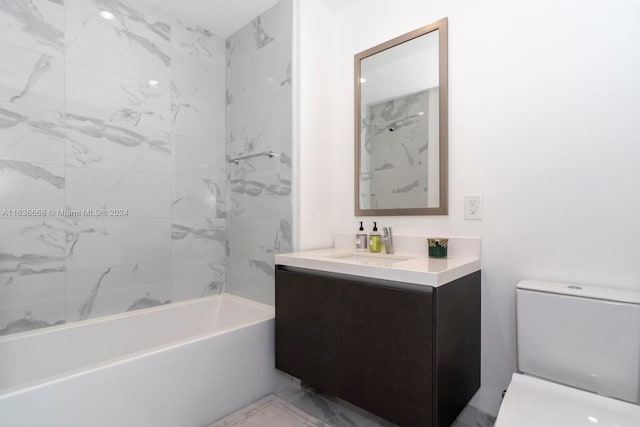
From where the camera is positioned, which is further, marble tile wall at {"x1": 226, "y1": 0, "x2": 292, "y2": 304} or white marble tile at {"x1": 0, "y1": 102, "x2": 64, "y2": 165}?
marble tile wall at {"x1": 226, "y1": 0, "x2": 292, "y2": 304}

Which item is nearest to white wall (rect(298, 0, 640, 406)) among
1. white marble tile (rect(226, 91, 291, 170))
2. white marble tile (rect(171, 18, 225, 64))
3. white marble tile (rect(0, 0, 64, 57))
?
white marble tile (rect(226, 91, 291, 170))

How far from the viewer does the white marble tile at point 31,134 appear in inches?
59.9

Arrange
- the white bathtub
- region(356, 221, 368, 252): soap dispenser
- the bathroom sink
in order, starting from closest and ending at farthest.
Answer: the white bathtub → the bathroom sink → region(356, 221, 368, 252): soap dispenser

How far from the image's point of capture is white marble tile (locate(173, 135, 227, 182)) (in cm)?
216

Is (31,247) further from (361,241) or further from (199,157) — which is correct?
(361,241)

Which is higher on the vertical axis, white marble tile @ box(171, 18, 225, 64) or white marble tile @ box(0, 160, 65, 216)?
white marble tile @ box(171, 18, 225, 64)

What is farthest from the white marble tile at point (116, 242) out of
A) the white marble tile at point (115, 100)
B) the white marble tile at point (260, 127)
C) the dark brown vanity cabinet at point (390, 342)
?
the dark brown vanity cabinet at point (390, 342)

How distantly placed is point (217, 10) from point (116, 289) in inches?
73.1

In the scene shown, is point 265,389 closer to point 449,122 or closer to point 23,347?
point 23,347

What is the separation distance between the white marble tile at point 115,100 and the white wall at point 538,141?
58.8 inches

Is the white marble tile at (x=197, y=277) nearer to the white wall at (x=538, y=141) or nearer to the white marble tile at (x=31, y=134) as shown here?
the white marble tile at (x=31, y=134)

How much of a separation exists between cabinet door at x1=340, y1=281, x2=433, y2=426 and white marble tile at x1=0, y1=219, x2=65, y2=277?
1.52 metres

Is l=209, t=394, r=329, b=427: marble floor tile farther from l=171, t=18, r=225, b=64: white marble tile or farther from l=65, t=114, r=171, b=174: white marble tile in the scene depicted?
l=171, t=18, r=225, b=64: white marble tile

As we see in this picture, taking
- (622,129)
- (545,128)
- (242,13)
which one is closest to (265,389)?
(545,128)
